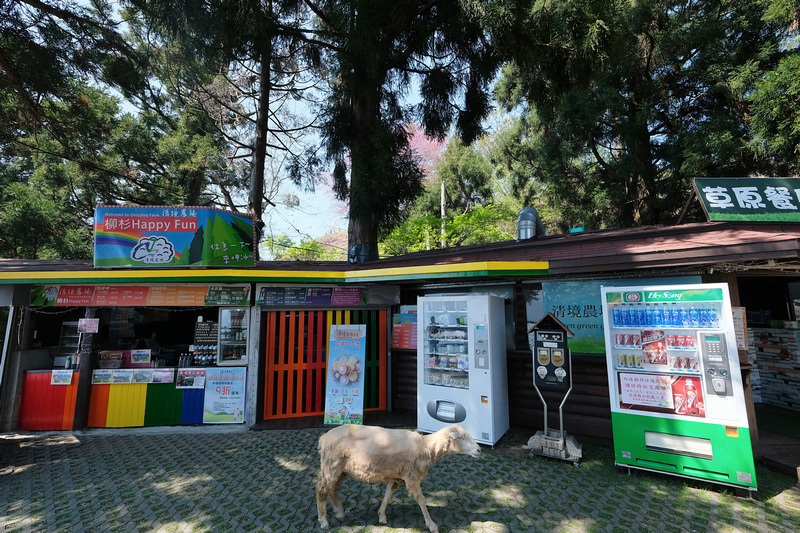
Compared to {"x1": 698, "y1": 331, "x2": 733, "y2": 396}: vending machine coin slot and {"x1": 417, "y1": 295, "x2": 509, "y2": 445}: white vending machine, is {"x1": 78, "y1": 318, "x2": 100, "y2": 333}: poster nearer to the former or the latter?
{"x1": 417, "y1": 295, "x2": 509, "y2": 445}: white vending machine

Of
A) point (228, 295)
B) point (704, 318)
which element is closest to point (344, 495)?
point (228, 295)

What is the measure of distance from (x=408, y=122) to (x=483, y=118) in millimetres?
2370

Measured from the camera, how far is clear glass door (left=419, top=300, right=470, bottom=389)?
585 cm

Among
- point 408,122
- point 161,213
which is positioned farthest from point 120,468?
point 408,122

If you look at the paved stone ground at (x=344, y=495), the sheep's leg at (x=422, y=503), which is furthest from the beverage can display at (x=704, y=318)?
the sheep's leg at (x=422, y=503)

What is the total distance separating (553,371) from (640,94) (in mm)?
11897

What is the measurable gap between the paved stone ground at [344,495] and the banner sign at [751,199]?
327 centimetres

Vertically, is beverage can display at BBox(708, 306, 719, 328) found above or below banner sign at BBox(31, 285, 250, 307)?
below

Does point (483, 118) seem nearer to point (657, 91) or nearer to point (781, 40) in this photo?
point (657, 91)

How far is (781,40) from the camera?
9.77m

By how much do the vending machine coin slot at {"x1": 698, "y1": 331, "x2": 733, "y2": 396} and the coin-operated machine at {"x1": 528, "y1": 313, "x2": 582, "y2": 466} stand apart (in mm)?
1413

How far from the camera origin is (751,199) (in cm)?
500

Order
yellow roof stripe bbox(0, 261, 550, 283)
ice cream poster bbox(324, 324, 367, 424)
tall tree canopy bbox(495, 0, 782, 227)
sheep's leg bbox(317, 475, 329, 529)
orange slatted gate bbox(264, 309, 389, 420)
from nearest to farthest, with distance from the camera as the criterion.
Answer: sheep's leg bbox(317, 475, 329, 529)
yellow roof stripe bbox(0, 261, 550, 283)
ice cream poster bbox(324, 324, 367, 424)
orange slatted gate bbox(264, 309, 389, 420)
tall tree canopy bbox(495, 0, 782, 227)

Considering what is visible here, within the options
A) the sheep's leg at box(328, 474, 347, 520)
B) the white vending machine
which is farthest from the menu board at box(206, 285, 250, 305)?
the sheep's leg at box(328, 474, 347, 520)
